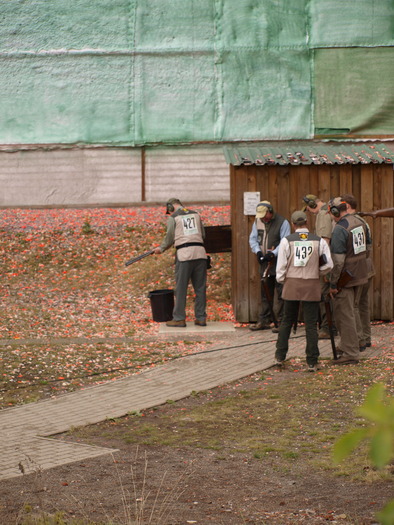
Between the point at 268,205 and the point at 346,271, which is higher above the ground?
the point at 268,205

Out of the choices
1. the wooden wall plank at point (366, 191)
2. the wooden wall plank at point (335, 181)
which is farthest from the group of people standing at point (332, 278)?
the wooden wall plank at point (335, 181)

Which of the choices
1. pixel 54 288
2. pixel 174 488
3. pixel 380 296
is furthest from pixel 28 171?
pixel 174 488

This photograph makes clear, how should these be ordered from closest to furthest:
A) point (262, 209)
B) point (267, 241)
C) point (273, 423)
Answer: point (273, 423), point (262, 209), point (267, 241)

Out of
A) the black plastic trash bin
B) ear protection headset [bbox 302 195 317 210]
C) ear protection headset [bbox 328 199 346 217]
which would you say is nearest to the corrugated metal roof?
ear protection headset [bbox 302 195 317 210]

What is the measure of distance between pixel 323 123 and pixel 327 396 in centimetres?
1387

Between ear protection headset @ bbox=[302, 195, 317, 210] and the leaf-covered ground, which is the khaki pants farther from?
ear protection headset @ bbox=[302, 195, 317, 210]

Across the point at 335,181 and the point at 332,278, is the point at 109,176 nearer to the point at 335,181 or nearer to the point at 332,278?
the point at 335,181

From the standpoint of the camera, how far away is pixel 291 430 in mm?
7746

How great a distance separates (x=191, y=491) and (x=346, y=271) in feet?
16.2

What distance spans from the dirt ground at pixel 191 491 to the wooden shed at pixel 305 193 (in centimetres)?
679

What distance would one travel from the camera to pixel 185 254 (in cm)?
1341

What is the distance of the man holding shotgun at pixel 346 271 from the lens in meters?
10.4

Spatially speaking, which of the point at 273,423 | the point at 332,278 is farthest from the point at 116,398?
the point at 332,278

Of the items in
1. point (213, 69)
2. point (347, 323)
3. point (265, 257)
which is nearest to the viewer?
point (347, 323)
